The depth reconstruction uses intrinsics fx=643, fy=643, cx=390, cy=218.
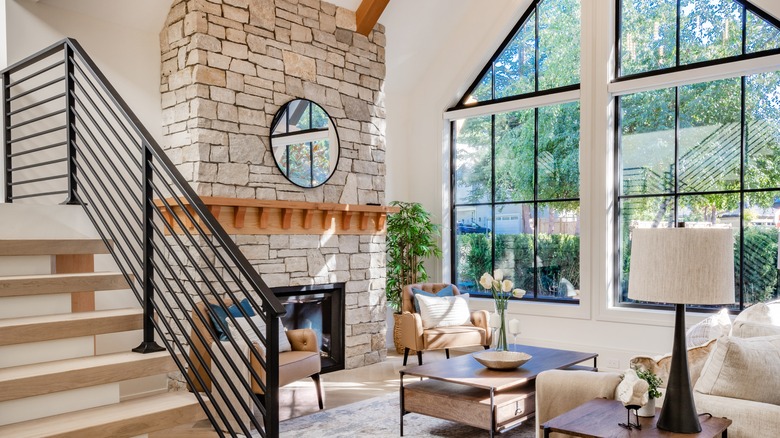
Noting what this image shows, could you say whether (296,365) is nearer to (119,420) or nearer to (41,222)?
(41,222)

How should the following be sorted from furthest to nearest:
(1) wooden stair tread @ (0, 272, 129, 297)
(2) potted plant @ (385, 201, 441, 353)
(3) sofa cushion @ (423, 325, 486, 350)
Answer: (2) potted plant @ (385, 201, 441, 353), (3) sofa cushion @ (423, 325, 486, 350), (1) wooden stair tread @ (0, 272, 129, 297)

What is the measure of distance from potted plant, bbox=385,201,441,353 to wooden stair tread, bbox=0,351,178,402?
4730mm

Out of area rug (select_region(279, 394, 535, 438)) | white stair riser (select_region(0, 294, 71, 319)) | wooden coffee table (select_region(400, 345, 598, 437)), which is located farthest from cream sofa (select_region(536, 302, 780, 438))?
white stair riser (select_region(0, 294, 71, 319))

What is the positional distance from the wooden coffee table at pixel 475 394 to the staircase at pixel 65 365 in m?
1.95

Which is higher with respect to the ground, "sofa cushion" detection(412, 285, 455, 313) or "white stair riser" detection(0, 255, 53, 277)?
"white stair riser" detection(0, 255, 53, 277)

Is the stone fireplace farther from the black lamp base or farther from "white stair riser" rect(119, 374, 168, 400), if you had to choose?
the black lamp base

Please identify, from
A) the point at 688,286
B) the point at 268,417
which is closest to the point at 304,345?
the point at 268,417

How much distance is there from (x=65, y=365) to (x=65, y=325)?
192 millimetres

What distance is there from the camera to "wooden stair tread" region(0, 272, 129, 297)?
2.78 m

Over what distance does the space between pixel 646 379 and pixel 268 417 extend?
165cm

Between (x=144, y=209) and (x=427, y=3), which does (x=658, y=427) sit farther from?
(x=427, y=3)

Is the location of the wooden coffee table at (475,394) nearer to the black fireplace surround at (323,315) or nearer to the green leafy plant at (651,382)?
the green leafy plant at (651,382)

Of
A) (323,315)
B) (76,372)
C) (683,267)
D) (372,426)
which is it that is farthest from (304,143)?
(683,267)

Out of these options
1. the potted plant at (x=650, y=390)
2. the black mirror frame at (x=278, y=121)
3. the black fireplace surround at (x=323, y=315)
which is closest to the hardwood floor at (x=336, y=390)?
the black fireplace surround at (x=323, y=315)
